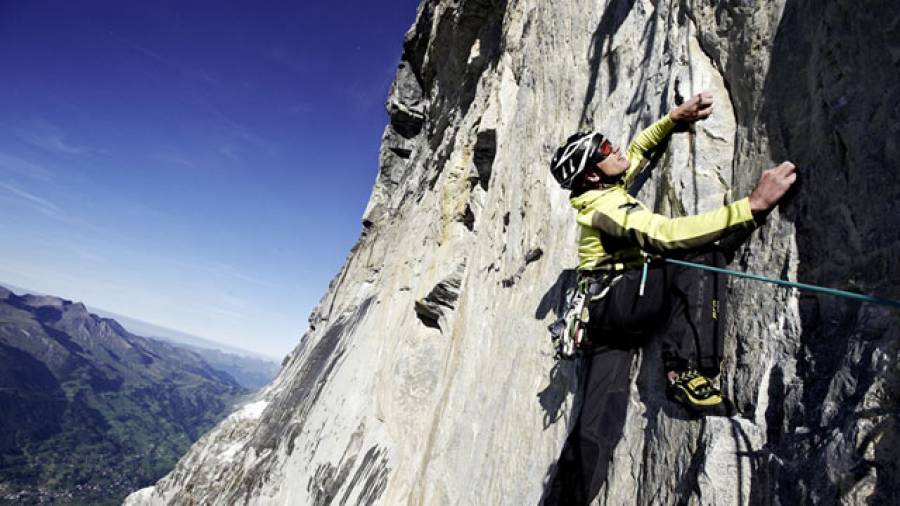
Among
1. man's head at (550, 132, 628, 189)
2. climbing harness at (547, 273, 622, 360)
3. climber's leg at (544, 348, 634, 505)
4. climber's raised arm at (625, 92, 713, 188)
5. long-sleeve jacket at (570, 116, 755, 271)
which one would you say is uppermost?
climber's raised arm at (625, 92, 713, 188)

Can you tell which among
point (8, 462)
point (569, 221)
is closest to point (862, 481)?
point (569, 221)

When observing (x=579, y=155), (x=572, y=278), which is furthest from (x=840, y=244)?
(x=572, y=278)

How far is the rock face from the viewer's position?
274 centimetres

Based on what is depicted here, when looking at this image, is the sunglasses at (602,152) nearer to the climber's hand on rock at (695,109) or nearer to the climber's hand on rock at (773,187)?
the climber's hand on rock at (695,109)

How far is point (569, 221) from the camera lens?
22.6ft

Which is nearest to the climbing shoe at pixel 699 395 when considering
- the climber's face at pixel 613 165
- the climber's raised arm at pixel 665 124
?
the climber's face at pixel 613 165

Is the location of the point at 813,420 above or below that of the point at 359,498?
above

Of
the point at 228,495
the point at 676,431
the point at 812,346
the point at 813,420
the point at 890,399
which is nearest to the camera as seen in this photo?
the point at 890,399

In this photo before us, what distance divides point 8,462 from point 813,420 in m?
248

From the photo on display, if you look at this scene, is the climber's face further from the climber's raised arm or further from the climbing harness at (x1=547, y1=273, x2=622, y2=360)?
the climbing harness at (x1=547, y1=273, x2=622, y2=360)

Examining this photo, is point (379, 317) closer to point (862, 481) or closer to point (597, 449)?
point (597, 449)

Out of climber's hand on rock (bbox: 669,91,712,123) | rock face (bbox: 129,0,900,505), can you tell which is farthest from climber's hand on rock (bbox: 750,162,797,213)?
climber's hand on rock (bbox: 669,91,712,123)

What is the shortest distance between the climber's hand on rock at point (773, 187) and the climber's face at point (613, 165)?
1.40 m

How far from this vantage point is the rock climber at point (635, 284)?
341 cm
